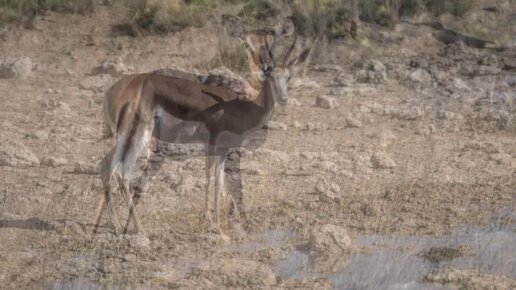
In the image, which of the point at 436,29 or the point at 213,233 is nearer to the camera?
the point at 213,233

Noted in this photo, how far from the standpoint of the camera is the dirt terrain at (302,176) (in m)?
6.30

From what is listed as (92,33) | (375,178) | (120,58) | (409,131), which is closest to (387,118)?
(409,131)

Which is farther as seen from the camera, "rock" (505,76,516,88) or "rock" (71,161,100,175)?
"rock" (505,76,516,88)

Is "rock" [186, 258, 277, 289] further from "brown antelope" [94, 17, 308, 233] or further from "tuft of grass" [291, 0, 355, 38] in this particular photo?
"tuft of grass" [291, 0, 355, 38]

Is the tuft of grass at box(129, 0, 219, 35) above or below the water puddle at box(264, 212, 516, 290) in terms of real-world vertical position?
above

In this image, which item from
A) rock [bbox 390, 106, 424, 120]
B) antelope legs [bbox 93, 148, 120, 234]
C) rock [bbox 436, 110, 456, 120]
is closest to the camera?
antelope legs [bbox 93, 148, 120, 234]

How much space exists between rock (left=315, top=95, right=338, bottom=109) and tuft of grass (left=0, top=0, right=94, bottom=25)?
454 centimetres

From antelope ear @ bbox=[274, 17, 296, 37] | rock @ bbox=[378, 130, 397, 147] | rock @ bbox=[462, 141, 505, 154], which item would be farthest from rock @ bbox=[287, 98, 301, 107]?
→ rock @ bbox=[462, 141, 505, 154]

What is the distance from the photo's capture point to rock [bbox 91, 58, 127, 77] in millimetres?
11938

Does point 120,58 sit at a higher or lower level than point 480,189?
higher

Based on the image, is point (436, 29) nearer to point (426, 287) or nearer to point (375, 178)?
point (375, 178)

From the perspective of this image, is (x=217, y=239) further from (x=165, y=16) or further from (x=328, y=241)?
(x=165, y=16)

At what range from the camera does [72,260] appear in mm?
6281

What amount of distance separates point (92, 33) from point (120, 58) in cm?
125
